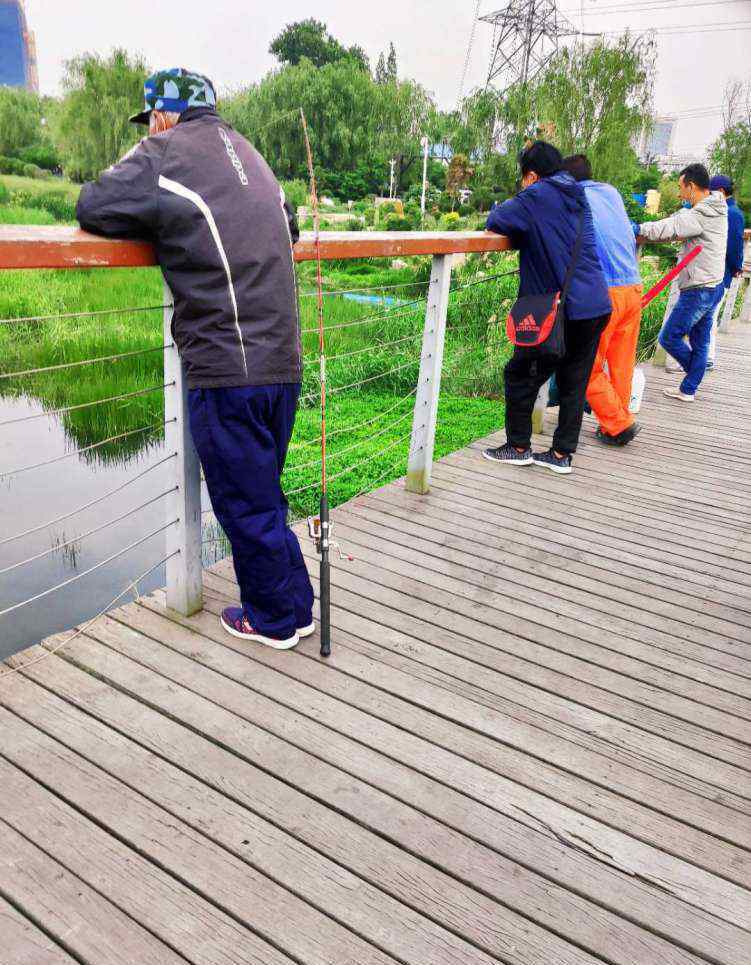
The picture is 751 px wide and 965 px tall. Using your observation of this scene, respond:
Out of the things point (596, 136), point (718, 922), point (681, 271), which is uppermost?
point (596, 136)

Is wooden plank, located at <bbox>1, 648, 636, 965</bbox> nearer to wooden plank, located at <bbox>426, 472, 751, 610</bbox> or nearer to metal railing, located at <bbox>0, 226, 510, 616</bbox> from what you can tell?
metal railing, located at <bbox>0, 226, 510, 616</bbox>

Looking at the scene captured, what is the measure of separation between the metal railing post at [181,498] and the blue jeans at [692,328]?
403cm

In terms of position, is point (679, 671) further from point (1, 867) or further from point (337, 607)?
point (1, 867)

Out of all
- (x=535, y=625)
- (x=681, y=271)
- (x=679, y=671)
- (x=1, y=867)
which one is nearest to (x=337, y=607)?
(x=535, y=625)

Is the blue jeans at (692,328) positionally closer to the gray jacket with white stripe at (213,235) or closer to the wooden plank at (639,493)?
the wooden plank at (639,493)

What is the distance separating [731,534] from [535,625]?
4.24 feet

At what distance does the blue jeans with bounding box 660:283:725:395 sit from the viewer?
17.1 ft

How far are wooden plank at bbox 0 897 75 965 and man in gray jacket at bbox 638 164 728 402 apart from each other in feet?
14.2

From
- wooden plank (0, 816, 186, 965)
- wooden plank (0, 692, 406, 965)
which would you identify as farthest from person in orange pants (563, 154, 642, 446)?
wooden plank (0, 816, 186, 965)

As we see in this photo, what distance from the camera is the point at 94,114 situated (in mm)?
30609

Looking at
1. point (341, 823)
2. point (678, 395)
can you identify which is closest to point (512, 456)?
point (678, 395)

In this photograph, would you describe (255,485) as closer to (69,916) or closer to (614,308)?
(69,916)

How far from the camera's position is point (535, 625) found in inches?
101

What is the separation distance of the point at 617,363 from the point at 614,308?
14.9 inches
